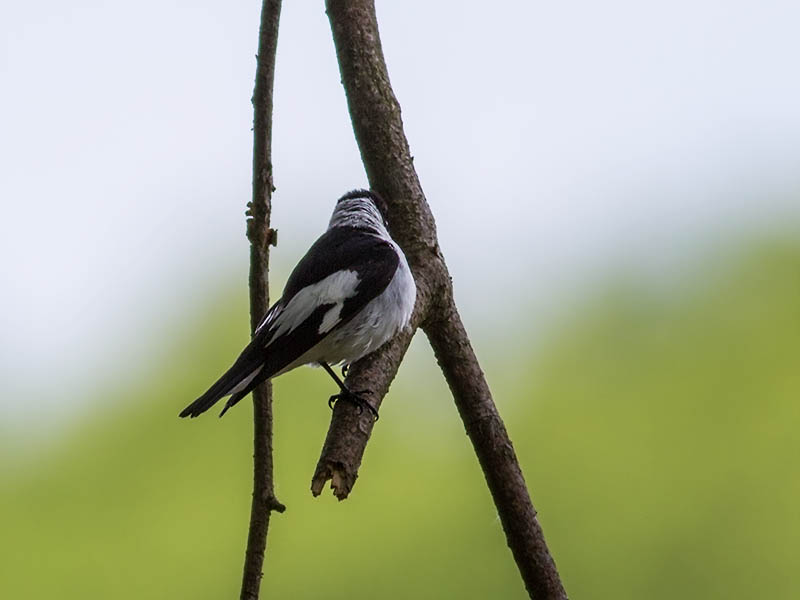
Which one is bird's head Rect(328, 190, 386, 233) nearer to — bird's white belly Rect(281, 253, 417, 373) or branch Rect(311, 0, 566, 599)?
branch Rect(311, 0, 566, 599)

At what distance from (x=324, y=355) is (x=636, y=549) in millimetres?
3082

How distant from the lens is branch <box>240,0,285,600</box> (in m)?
2.65

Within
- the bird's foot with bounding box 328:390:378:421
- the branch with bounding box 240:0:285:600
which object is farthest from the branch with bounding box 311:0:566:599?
the branch with bounding box 240:0:285:600

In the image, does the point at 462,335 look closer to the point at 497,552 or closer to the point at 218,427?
the point at 497,552

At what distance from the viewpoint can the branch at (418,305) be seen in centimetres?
298

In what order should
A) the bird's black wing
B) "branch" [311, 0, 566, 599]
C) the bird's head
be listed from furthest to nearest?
the bird's head < "branch" [311, 0, 566, 599] < the bird's black wing

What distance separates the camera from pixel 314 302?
3205 millimetres

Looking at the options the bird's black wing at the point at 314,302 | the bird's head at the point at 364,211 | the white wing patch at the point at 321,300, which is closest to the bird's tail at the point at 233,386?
the bird's black wing at the point at 314,302

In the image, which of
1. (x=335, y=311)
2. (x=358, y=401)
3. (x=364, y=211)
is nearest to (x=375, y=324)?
(x=335, y=311)

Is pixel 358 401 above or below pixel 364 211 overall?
below

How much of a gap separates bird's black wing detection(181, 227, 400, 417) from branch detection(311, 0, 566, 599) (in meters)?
0.14

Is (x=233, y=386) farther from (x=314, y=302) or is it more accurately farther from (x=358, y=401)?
(x=314, y=302)

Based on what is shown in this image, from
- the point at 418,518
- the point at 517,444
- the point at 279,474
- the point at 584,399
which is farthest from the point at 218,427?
the point at 584,399

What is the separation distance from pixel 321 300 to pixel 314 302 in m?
0.03
